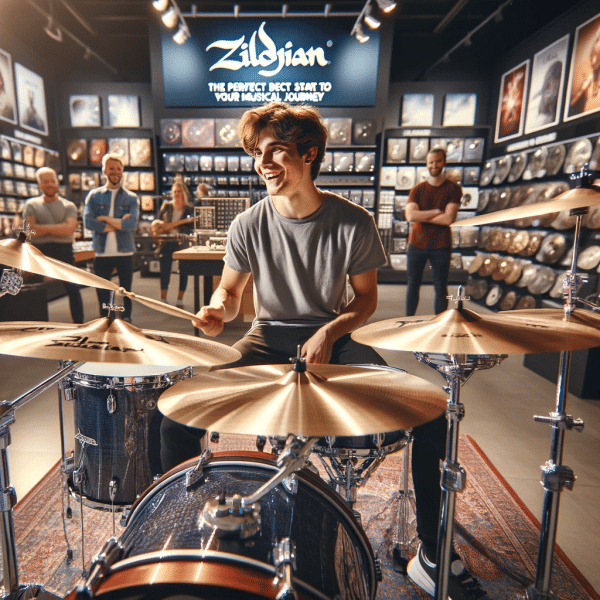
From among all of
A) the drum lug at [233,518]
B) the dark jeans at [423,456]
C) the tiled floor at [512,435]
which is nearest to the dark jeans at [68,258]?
the tiled floor at [512,435]

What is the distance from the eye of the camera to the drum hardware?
0.69 m

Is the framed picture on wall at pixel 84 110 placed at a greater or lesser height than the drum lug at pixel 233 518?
greater

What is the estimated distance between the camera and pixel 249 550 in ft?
2.34

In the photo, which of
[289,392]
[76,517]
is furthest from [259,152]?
[76,517]

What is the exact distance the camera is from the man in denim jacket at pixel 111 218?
392cm

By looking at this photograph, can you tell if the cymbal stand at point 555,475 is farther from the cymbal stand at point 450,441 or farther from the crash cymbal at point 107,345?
the crash cymbal at point 107,345

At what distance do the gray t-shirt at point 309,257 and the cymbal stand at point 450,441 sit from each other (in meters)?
0.61

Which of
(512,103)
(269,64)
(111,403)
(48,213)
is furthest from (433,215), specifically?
(269,64)

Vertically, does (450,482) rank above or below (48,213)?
below

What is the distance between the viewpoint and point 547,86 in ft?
18.1

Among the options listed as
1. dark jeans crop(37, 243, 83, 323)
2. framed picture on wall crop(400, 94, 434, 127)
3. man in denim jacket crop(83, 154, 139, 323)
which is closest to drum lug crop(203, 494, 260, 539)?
man in denim jacket crop(83, 154, 139, 323)

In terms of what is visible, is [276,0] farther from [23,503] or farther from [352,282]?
[23,503]

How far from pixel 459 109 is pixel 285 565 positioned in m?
8.70

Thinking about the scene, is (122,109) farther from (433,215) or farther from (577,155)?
(577,155)
